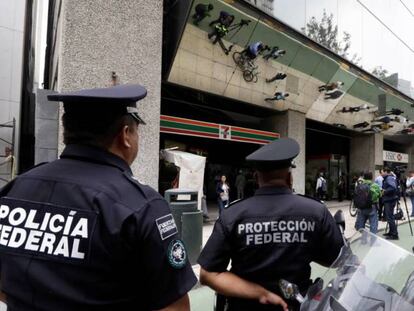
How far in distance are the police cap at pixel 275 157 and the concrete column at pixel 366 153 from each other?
21.3 m

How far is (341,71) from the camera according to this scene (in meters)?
16.8

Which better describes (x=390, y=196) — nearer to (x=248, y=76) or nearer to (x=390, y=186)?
(x=390, y=186)

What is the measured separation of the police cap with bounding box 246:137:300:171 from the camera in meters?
2.11

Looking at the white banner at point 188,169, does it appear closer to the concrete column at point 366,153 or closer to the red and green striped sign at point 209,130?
the red and green striped sign at point 209,130

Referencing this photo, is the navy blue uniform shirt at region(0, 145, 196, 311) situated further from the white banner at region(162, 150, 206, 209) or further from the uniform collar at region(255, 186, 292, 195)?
the white banner at region(162, 150, 206, 209)

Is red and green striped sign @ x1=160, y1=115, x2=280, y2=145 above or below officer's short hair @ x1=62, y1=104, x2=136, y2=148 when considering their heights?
above

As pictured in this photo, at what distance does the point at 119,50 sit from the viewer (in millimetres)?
8453

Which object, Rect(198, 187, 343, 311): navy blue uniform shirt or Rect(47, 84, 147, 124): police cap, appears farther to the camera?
Rect(198, 187, 343, 311): navy blue uniform shirt

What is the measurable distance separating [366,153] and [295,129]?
8698 millimetres

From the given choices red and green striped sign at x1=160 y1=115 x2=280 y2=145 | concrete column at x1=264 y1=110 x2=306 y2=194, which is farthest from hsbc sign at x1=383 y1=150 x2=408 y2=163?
red and green striped sign at x1=160 y1=115 x2=280 y2=145

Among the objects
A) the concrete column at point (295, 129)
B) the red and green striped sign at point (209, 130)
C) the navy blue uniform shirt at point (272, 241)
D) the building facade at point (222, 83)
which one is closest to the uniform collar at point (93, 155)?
the navy blue uniform shirt at point (272, 241)

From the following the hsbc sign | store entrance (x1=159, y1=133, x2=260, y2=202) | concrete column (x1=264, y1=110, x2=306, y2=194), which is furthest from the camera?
the hsbc sign

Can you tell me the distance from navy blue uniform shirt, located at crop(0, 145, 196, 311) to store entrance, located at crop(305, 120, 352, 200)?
18415 millimetres

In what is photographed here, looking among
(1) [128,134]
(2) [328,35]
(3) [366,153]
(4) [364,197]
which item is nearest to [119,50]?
(4) [364,197]
